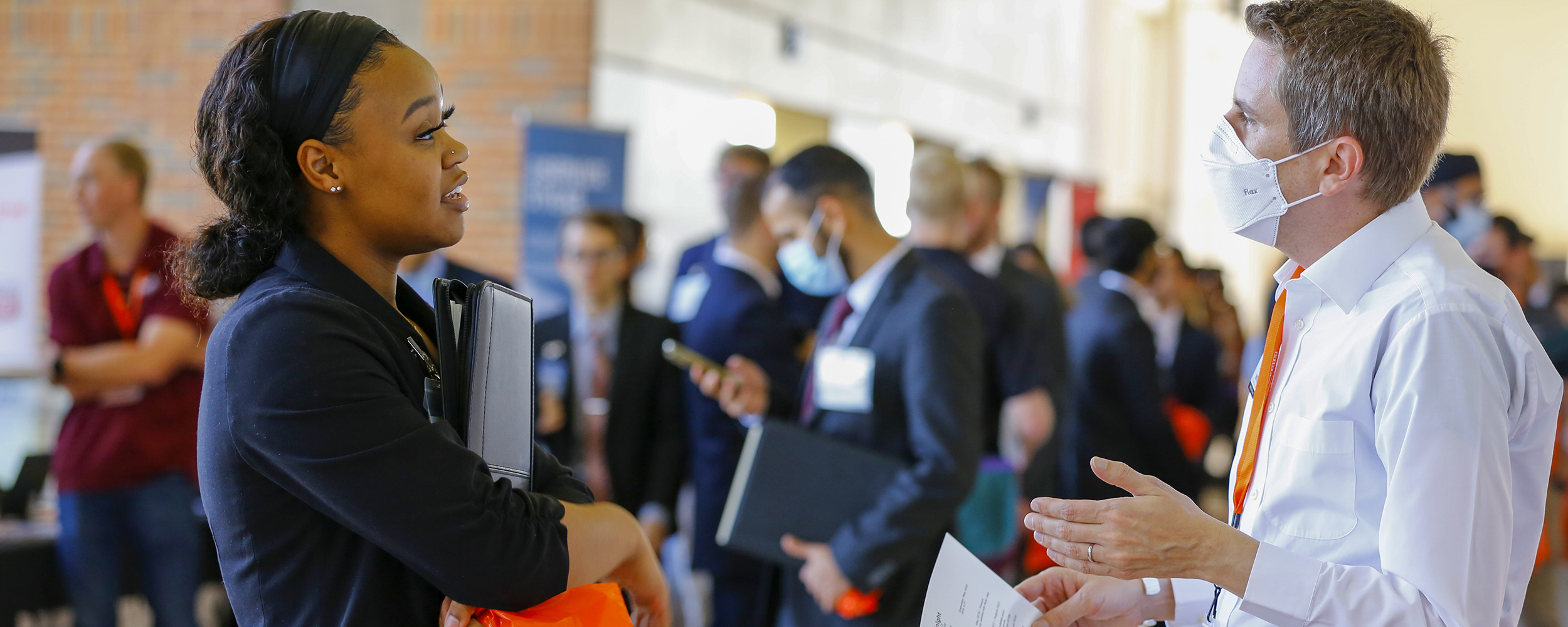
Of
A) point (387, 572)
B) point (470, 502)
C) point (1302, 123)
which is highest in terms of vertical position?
point (1302, 123)

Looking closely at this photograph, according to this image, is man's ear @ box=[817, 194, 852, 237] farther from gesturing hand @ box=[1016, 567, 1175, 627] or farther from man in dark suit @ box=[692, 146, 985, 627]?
gesturing hand @ box=[1016, 567, 1175, 627]

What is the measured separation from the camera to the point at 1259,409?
135 cm

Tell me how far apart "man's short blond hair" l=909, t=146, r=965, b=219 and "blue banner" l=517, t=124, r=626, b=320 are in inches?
77.3

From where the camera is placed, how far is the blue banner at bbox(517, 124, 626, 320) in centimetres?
522

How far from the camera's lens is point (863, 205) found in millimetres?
2832

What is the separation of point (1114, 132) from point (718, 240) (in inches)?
453

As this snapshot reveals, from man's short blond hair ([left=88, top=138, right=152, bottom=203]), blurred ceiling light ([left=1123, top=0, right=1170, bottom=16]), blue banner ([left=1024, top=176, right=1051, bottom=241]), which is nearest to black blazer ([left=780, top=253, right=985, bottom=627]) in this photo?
man's short blond hair ([left=88, top=138, right=152, bottom=203])

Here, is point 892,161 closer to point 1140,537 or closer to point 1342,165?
point 1342,165

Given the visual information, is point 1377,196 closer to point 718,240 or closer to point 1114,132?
point 718,240

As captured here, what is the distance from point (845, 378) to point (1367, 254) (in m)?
1.43

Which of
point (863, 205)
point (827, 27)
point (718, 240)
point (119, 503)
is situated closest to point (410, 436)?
point (863, 205)

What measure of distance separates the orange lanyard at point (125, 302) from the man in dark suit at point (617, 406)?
1.24 m

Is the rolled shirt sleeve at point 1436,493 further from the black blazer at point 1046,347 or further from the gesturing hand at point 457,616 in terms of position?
the black blazer at point 1046,347

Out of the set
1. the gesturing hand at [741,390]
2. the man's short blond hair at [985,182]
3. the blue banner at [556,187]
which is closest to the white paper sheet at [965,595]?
the gesturing hand at [741,390]
